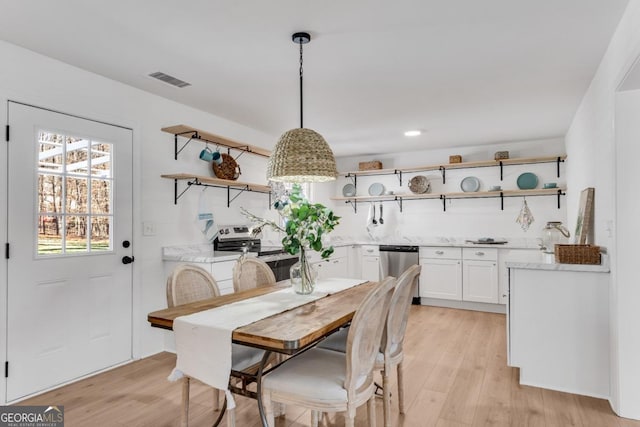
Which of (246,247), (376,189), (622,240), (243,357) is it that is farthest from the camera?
(376,189)

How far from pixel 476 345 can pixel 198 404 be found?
100 inches

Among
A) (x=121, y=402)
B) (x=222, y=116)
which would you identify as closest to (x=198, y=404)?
(x=121, y=402)

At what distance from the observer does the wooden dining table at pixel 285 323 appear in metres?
1.61

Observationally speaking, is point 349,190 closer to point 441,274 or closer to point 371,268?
point 371,268

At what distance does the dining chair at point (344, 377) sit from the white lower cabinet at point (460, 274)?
365 centimetres

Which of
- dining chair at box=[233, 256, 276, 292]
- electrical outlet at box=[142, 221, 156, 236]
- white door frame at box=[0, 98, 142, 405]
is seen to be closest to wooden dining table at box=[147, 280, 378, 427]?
dining chair at box=[233, 256, 276, 292]

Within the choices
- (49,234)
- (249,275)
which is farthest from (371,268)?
(49,234)

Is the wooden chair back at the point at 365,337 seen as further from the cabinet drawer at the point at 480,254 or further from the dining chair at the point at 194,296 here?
the cabinet drawer at the point at 480,254

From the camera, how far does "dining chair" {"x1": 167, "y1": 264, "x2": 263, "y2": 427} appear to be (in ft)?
6.88

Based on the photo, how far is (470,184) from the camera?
574 centimetres

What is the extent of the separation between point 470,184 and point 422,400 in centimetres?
381

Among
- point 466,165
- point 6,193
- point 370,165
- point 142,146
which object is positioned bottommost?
point 6,193

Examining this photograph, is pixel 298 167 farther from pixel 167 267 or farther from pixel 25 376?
pixel 25 376

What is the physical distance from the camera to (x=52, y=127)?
2834 millimetres
